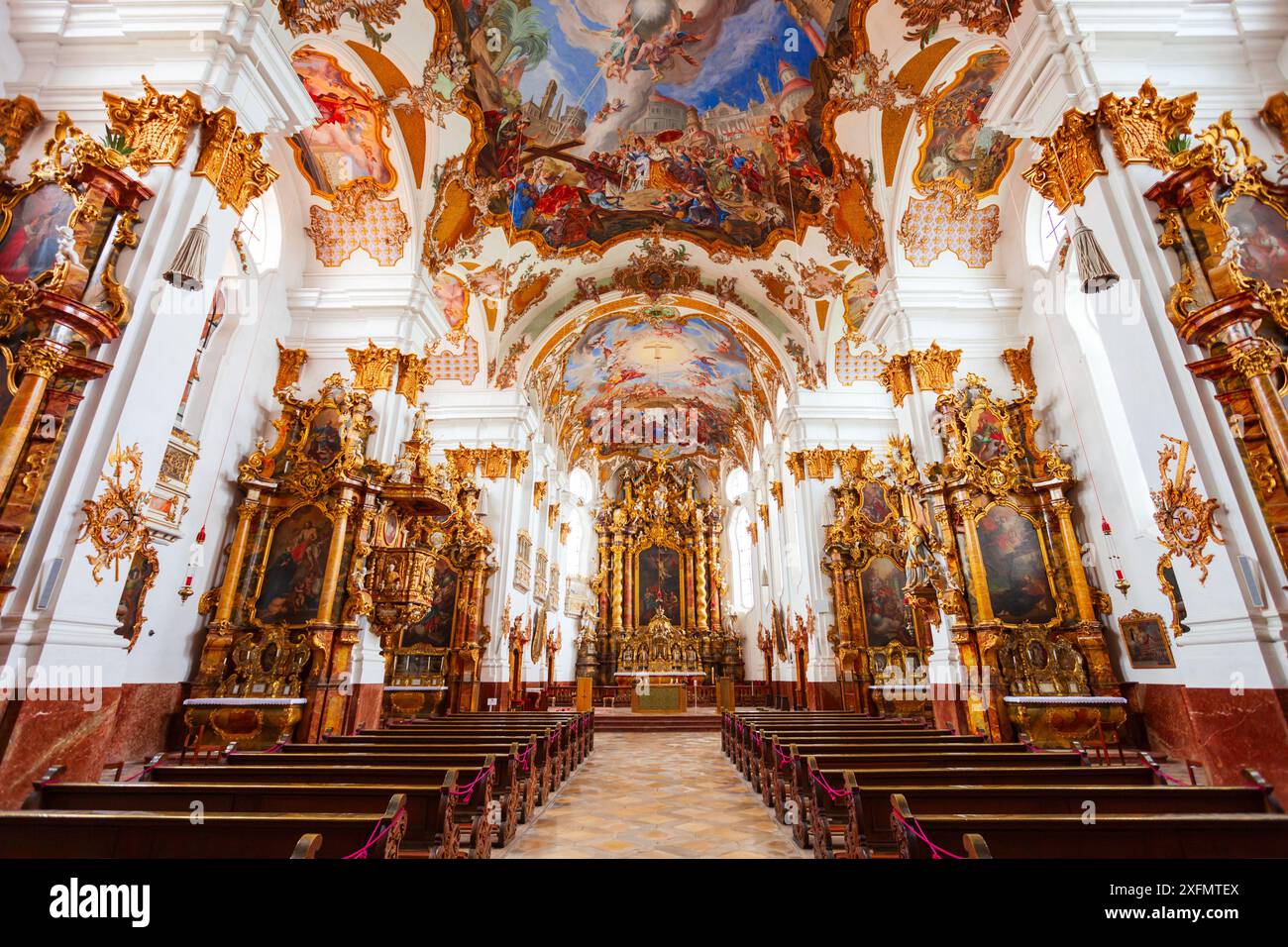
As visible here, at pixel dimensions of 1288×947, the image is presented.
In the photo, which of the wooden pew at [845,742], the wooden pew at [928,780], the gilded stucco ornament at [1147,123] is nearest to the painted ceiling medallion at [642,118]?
the gilded stucco ornament at [1147,123]

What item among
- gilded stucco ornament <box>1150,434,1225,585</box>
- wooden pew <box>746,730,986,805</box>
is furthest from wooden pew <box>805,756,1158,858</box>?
gilded stucco ornament <box>1150,434,1225,585</box>

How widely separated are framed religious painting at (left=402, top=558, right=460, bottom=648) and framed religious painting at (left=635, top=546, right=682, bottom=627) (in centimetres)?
1402

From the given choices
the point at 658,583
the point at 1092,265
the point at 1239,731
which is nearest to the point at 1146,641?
the point at 1239,731

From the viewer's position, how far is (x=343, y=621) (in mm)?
8414

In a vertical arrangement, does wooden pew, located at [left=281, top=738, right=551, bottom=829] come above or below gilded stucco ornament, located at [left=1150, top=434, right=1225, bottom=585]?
below

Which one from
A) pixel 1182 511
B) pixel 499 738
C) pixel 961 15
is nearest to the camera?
pixel 1182 511

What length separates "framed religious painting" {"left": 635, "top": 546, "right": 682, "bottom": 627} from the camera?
86.9 ft

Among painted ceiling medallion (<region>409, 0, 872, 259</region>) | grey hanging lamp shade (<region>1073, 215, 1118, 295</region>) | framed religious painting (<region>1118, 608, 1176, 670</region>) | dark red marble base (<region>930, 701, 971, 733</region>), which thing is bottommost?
dark red marble base (<region>930, 701, 971, 733</region>)

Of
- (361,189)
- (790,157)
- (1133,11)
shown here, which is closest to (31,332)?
(361,189)

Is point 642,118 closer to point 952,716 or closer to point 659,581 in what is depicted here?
point 952,716

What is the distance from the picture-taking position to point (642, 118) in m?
11.3

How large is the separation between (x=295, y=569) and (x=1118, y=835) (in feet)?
30.0

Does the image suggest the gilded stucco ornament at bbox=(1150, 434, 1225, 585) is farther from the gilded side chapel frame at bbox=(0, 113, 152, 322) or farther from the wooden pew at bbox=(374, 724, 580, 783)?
the gilded side chapel frame at bbox=(0, 113, 152, 322)
